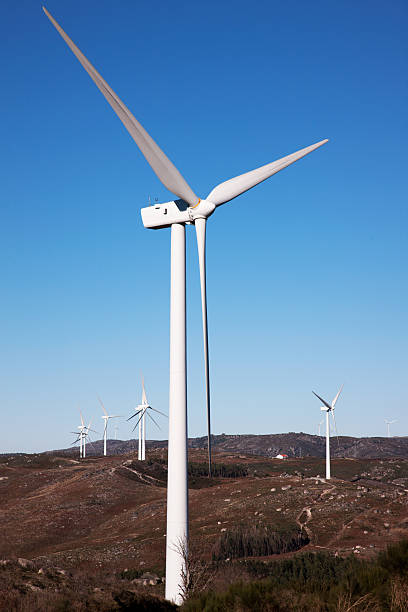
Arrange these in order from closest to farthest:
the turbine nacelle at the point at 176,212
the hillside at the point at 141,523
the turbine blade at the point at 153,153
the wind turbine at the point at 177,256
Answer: the wind turbine at the point at 177,256 → the turbine blade at the point at 153,153 → the turbine nacelle at the point at 176,212 → the hillside at the point at 141,523

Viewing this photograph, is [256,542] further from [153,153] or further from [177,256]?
[153,153]

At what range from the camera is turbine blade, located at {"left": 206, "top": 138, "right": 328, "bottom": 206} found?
92.5 feet

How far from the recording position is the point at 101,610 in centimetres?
1794

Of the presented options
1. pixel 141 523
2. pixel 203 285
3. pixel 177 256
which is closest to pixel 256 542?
pixel 141 523

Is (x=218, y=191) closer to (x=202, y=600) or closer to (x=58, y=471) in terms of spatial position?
(x=202, y=600)

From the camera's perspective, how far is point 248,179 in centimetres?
2922

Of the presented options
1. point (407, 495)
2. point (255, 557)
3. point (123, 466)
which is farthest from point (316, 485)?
point (123, 466)

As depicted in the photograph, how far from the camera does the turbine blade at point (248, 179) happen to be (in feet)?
92.5

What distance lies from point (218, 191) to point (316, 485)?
57390 millimetres

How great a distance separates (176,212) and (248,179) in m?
4.22

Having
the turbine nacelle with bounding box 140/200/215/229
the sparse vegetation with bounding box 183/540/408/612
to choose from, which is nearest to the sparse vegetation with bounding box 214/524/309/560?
the sparse vegetation with bounding box 183/540/408/612

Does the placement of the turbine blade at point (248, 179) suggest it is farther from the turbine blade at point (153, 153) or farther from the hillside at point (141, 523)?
the hillside at point (141, 523)

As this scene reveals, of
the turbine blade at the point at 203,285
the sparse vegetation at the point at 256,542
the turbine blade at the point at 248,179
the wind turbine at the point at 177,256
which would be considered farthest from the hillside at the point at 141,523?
the turbine blade at the point at 248,179

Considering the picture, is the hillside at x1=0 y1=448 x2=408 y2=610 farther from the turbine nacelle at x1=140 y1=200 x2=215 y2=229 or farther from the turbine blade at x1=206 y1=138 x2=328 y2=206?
the turbine blade at x1=206 y1=138 x2=328 y2=206
